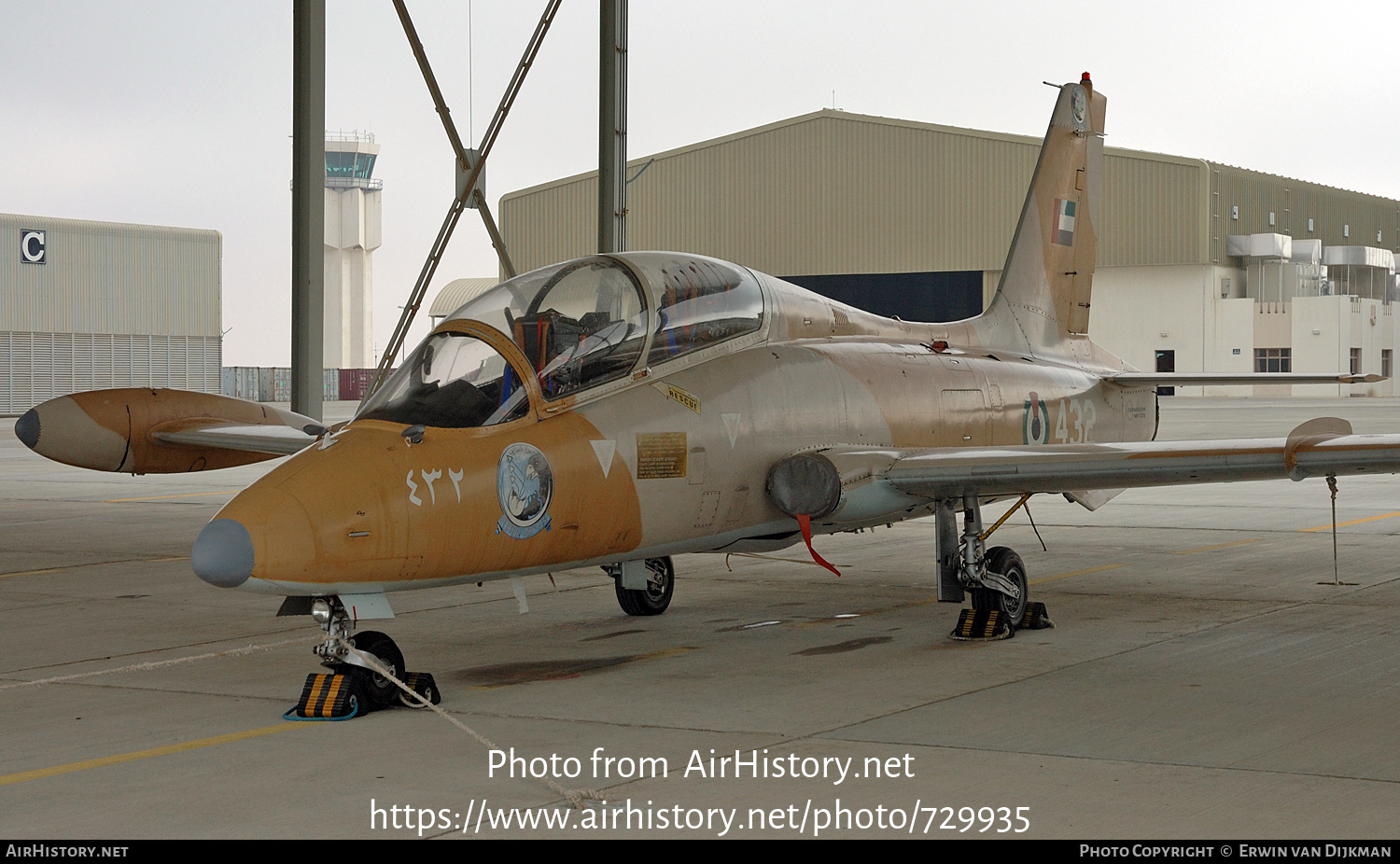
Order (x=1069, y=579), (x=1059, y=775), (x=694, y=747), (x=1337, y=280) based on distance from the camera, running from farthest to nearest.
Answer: (x=1337, y=280)
(x=1069, y=579)
(x=694, y=747)
(x=1059, y=775)

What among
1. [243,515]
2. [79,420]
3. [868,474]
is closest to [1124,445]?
[868,474]

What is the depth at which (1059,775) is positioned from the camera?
19.4 feet

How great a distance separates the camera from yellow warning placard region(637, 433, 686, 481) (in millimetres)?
8406

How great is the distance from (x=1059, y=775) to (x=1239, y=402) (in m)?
60.1

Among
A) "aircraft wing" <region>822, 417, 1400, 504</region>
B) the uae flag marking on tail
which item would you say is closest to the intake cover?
"aircraft wing" <region>822, 417, 1400, 504</region>

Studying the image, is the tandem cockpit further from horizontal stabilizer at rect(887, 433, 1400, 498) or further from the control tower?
the control tower

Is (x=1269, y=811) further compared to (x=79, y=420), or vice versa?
(x=79, y=420)

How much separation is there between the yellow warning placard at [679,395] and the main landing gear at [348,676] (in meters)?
2.22

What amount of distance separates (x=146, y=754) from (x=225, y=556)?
95 centimetres

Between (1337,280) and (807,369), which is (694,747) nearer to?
(807,369)

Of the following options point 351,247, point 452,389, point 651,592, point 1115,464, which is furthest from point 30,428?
point 351,247

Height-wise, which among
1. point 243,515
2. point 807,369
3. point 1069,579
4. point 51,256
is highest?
point 51,256

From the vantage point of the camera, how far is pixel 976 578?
381 inches

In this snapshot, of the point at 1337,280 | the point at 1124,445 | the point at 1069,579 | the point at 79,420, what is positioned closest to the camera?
the point at 1124,445
